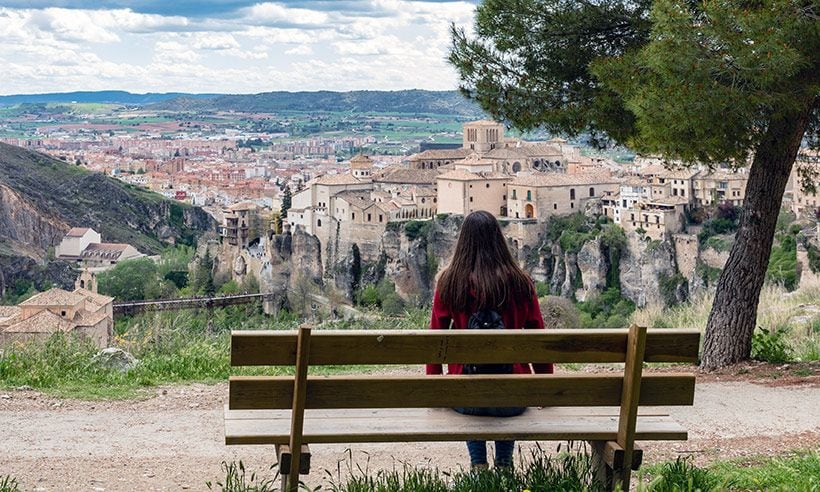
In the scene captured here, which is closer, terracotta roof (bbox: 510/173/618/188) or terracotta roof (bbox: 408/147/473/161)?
terracotta roof (bbox: 510/173/618/188)

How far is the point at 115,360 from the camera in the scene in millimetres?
5977

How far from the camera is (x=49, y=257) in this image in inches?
2434

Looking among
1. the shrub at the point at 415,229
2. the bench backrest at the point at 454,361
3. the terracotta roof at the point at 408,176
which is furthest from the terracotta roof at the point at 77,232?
the bench backrest at the point at 454,361

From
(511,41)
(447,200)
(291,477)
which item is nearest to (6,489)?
(291,477)

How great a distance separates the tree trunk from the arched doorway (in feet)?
150

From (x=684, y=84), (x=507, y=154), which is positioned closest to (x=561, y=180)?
(x=507, y=154)

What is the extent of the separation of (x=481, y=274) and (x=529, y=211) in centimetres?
4940

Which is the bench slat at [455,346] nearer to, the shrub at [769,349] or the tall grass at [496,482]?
the tall grass at [496,482]

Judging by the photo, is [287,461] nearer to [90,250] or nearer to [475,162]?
[475,162]

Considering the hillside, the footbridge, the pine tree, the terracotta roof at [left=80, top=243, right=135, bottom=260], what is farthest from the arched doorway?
the pine tree

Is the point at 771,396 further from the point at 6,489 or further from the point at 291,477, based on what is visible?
the point at 6,489

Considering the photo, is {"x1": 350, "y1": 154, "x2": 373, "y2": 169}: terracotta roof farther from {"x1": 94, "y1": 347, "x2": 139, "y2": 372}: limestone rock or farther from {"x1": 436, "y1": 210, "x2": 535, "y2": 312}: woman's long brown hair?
{"x1": 436, "y1": 210, "x2": 535, "y2": 312}: woman's long brown hair

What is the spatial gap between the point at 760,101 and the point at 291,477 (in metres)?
3.28

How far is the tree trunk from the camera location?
6.03 m
